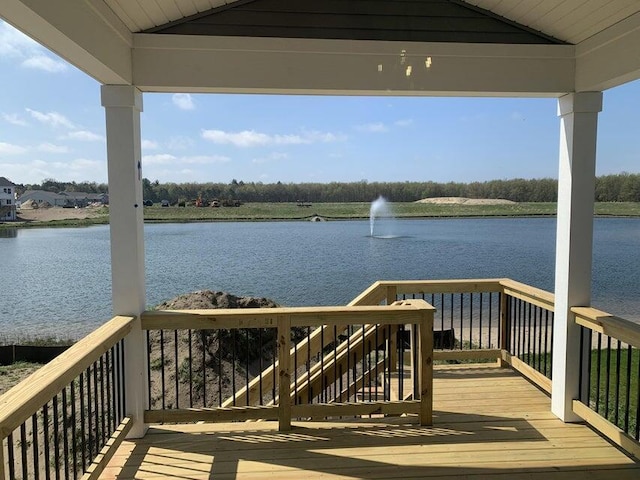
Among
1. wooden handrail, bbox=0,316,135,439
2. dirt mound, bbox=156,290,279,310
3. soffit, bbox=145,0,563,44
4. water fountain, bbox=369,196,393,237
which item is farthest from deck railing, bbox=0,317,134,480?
water fountain, bbox=369,196,393,237

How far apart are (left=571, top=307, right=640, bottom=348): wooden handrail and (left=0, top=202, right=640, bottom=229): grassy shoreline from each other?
1197 cm

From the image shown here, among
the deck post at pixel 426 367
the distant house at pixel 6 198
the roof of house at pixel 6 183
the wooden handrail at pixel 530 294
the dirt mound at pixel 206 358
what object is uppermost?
the roof of house at pixel 6 183

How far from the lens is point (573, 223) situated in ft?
10.5

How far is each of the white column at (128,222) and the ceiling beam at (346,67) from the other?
0.21 m

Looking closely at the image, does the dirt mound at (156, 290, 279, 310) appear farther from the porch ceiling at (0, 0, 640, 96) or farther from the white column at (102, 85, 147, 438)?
the porch ceiling at (0, 0, 640, 96)

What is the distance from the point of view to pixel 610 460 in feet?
8.77

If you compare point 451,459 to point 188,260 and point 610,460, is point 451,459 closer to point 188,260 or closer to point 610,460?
point 610,460

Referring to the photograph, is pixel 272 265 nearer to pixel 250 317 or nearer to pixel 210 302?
pixel 210 302

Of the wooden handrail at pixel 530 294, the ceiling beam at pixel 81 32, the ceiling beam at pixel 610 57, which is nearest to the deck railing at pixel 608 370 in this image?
the wooden handrail at pixel 530 294

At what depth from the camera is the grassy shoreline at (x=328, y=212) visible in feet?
61.0

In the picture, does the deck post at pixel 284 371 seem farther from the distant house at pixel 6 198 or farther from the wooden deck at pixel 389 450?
the distant house at pixel 6 198

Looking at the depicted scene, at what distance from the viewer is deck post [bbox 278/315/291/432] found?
3010 millimetres

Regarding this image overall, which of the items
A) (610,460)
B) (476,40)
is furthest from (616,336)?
(476,40)

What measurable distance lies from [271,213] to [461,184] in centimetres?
1220
